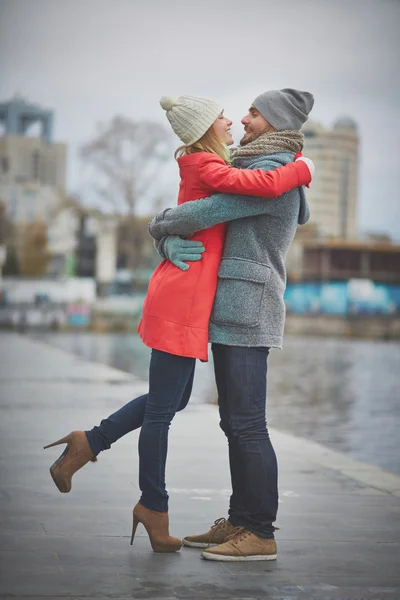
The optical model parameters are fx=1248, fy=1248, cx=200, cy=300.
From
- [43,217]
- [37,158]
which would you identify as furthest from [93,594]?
[37,158]

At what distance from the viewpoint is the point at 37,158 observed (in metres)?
86.4

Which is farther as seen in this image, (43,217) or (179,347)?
(43,217)

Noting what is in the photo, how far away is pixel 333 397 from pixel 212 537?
1008cm

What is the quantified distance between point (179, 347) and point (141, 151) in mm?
58885

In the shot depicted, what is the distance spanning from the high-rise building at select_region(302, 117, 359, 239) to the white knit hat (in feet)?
305

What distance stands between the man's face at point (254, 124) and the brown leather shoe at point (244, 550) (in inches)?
58.5

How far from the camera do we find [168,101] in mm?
4605

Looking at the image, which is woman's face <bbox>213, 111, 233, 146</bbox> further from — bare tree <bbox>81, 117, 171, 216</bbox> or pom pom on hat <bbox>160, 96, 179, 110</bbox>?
bare tree <bbox>81, 117, 171, 216</bbox>

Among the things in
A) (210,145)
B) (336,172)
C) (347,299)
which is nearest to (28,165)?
(347,299)

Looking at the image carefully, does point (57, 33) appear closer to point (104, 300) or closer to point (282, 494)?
point (104, 300)

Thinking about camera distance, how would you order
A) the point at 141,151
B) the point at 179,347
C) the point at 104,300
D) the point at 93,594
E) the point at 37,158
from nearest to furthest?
the point at 93,594 → the point at 179,347 → the point at 104,300 → the point at 141,151 → the point at 37,158

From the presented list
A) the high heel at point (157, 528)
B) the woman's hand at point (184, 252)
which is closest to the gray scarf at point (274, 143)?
the woman's hand at point (184, 252)

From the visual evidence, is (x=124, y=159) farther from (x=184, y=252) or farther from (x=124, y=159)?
(x=184, y=252)

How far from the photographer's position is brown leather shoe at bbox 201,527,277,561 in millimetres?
4480
